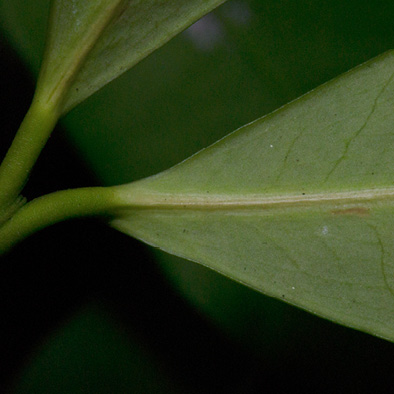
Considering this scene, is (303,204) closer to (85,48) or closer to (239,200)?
(239,200)

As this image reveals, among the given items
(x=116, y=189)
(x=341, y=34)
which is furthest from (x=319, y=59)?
(x=116, y=189)

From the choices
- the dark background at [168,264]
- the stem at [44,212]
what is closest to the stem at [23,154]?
the stem at [44,212]

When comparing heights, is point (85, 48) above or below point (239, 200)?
above

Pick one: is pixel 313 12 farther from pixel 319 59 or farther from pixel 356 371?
pixel 356 371

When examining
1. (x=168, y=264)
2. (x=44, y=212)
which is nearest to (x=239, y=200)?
(x=44, y=212)

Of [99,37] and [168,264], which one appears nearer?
[99,37]

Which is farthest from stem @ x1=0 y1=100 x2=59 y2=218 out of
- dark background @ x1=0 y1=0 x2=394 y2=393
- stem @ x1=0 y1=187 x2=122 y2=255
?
dark background @ x1=0 y1=0 x2=394 y2=393

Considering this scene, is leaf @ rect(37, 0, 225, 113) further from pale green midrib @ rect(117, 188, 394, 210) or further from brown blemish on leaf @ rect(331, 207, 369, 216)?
brown blemish on leaf @ rect(331, 207, 369, 216)
